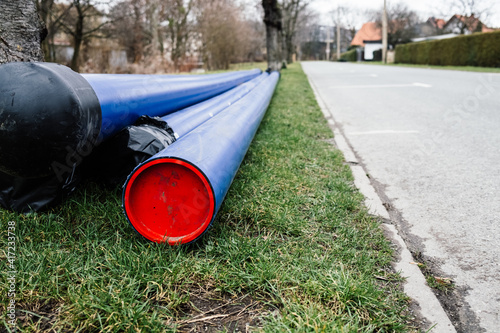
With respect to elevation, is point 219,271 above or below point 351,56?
below

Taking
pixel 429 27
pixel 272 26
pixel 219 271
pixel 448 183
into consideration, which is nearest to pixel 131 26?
pixel 272 26

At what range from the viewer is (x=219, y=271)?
1.85 meters

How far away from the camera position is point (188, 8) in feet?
86.9

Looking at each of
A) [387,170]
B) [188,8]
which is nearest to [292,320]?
[387,170]

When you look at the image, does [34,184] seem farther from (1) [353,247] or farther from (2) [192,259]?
(1) [353,247]

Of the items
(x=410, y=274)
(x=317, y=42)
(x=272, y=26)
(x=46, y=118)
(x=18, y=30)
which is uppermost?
(x=317, y=42)

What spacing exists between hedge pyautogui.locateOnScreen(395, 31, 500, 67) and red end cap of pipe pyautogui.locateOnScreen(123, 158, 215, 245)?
860 inches

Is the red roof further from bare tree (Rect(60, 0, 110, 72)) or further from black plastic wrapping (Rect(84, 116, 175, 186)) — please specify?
black plastic wrapping (Rect(84, 116, 175, 186))

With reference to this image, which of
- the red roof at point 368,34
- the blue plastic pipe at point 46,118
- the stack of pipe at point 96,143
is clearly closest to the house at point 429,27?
the red roof at point 368,34

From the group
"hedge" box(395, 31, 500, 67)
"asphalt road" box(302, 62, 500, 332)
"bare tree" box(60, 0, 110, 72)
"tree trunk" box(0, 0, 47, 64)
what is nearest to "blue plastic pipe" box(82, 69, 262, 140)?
"tree trunk" box(0, 0, 47, 64)

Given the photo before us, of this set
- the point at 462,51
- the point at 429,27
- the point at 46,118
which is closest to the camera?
the point at 46,118

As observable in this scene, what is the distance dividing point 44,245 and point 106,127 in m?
0.75

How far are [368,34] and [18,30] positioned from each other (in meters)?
79.0

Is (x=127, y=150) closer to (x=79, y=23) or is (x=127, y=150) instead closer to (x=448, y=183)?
(x=448, y=183)
